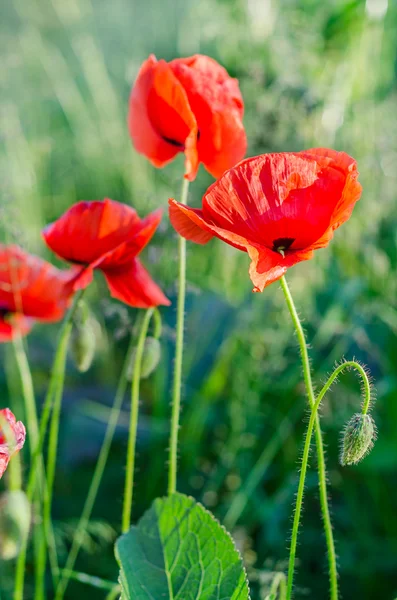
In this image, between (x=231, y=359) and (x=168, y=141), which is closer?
(x=168, y=141)

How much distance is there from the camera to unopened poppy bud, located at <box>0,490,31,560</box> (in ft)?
1.90

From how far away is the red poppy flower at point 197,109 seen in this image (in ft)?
2.71

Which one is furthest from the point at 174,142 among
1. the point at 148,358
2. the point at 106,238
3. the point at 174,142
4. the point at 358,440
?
the point at 358,440

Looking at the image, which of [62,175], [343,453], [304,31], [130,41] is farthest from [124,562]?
[130,41]

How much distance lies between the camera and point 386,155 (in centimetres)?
189

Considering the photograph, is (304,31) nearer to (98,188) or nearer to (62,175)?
(98,188)

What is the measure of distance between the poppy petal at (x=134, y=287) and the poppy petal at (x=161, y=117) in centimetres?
13

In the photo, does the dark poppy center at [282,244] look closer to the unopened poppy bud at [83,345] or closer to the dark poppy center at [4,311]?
the unopened poppy bud at [83,345]

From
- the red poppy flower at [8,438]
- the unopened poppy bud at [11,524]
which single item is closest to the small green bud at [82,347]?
the red poppy flower at [8,438]

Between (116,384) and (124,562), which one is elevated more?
(124,562)

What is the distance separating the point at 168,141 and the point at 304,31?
1.14 meters

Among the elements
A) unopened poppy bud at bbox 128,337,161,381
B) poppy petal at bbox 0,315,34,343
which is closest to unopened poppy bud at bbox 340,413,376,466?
unopened poppy bud at bbox 128,337,161,381

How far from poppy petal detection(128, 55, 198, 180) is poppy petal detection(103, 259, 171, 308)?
0.13 meters

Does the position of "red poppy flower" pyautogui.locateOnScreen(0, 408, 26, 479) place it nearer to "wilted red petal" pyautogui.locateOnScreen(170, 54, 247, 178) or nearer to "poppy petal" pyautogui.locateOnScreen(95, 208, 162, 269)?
"poppy petal" pyautogui.locateOnScreen(95, 208, 162, 269)
